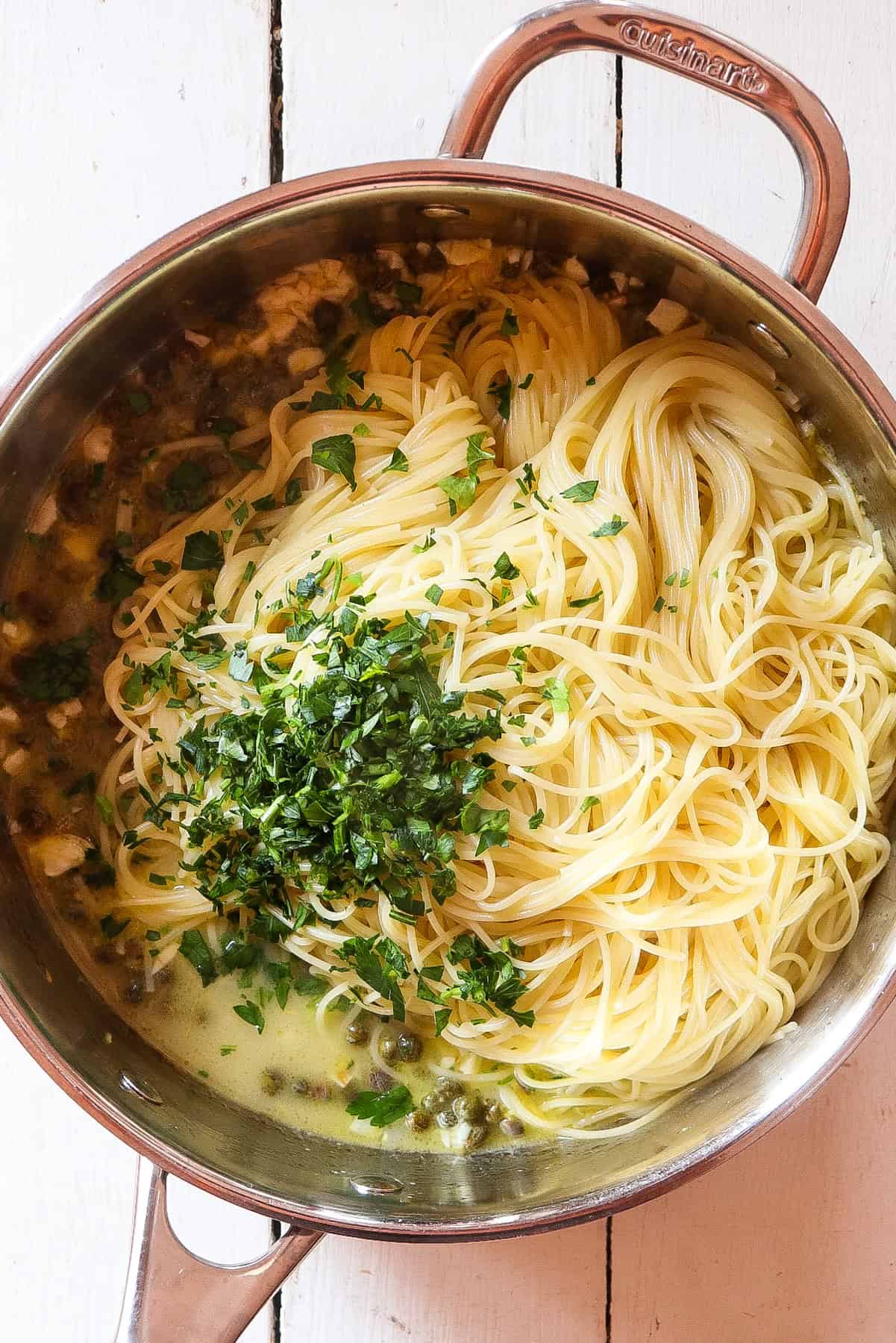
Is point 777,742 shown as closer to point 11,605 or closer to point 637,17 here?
point 637,17

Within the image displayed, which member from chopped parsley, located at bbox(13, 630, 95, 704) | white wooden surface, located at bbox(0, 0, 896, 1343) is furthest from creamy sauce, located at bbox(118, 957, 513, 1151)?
chopped parsley, located at bbox(13, 630, 95, 704)

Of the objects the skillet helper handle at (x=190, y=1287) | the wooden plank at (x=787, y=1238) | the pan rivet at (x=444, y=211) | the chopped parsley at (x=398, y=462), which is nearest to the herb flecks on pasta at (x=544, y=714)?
the chopped parsley at (x=398, y=462)

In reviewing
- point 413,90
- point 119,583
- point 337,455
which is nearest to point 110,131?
point 413,90

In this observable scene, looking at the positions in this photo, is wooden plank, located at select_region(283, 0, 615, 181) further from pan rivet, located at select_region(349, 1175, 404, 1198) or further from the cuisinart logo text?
pan rivet, located at select_region(349, 1175, 404, 1198)

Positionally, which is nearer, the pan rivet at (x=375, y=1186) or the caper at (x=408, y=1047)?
the pan rivet at (x=375, y=1186)

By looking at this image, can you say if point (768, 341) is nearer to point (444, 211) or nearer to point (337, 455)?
point (444, 211)

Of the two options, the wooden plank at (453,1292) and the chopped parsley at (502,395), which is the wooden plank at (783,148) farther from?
the wooden plank at (453,1292)

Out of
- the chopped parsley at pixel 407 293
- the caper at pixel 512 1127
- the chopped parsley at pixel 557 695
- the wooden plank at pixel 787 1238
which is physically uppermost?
the chopped parsley at pixel 407 293
